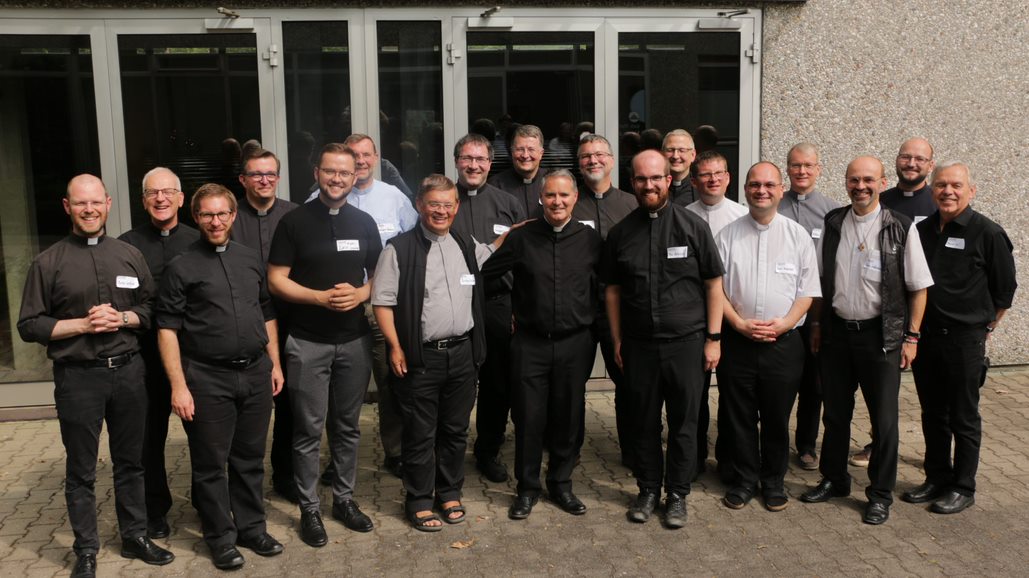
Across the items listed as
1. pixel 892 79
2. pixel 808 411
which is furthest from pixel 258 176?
pixel 892 79

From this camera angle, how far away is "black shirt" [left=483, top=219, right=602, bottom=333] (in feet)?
18.1

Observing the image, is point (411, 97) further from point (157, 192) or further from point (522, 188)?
point (157, 192)

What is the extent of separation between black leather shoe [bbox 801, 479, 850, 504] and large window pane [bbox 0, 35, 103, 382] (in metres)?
5.78

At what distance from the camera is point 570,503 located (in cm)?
570

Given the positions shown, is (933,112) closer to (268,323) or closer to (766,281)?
(766,281)

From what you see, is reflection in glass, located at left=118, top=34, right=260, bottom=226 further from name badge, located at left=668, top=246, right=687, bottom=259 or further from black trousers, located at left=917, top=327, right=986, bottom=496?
black trousers, located at left=917, top=327, right=986, bottom=496

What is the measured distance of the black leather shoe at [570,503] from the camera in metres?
5.66

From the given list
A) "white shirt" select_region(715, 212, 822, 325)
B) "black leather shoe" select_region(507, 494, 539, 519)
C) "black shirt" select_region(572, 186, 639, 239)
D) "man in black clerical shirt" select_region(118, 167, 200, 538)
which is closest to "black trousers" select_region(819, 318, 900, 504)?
"white shirt" select_region(715, 212, 822, 325)

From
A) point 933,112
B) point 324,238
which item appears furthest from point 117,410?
point 933,112

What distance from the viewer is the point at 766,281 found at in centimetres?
552

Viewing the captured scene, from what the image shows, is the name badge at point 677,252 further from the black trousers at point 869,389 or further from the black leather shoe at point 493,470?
the black leather shoe at point 493,470

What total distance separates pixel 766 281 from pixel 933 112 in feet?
12.4

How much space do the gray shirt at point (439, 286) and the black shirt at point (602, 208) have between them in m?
1.07

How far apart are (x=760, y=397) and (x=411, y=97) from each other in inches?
152
